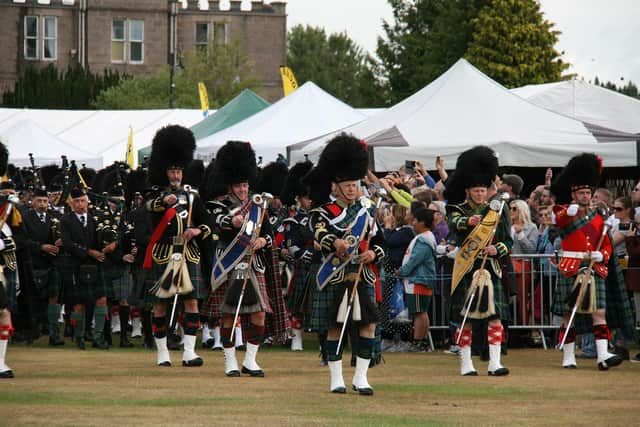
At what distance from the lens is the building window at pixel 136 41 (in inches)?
2366

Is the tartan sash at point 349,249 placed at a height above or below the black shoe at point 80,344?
above

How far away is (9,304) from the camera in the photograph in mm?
11703

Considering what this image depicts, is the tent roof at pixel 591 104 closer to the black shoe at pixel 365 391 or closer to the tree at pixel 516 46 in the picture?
the black shoe at pixel 365 391

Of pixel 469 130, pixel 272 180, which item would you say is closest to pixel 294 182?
pixel 272 180

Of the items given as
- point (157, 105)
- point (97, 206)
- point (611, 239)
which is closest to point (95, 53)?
point (157, 105)

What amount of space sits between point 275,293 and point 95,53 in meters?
49.3

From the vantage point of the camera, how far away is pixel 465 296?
12.0 m

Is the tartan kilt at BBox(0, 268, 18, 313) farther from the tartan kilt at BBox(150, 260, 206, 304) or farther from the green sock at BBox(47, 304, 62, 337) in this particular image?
the green sock at BBox(47, 304, 62, 337)

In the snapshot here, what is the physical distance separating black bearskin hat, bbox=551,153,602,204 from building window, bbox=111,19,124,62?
160ft

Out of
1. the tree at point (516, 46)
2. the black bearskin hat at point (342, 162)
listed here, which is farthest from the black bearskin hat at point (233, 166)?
the tree at point (516, 46)

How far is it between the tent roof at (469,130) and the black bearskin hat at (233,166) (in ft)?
18.2

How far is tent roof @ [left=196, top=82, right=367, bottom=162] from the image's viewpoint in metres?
21.7

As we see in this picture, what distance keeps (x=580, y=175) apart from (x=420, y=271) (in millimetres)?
2358

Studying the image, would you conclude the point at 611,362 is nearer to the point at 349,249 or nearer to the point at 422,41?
the point at 349,249
